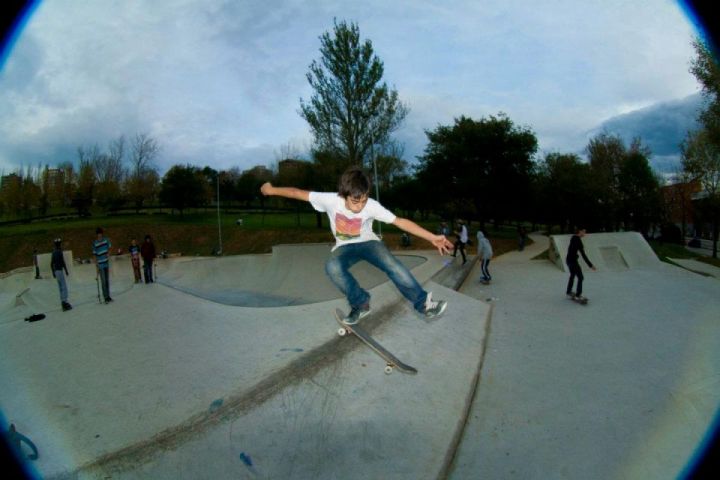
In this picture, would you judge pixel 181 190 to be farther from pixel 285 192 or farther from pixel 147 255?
pixel 285 192

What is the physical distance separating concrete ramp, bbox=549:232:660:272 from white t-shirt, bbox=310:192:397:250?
13.5m

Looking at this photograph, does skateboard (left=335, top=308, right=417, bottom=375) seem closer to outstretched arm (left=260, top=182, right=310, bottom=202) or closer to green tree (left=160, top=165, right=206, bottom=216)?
outstretched arm (left=260, top=182, right=310, bottom=202)

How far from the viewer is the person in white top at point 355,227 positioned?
3.72 m

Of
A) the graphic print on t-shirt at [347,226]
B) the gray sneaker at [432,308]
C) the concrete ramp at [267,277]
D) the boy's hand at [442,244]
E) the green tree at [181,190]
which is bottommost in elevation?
the concrete ramp at [267,277]

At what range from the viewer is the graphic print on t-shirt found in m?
3.81

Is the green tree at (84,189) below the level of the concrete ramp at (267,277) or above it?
above

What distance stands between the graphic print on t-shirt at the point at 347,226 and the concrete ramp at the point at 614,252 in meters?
13.6

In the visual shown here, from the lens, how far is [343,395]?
341cm

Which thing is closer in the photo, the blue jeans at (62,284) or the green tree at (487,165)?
the blue jeans at (62,284)

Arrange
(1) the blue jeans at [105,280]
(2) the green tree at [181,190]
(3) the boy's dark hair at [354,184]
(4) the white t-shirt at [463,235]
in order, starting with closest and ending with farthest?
1. (3) the boy's dark hair at [354,184]
2. (1) the blue jeans at [105,280]
3. (4) the white t-shirt at [463,235]
4. (2) the green tree at [181,190]

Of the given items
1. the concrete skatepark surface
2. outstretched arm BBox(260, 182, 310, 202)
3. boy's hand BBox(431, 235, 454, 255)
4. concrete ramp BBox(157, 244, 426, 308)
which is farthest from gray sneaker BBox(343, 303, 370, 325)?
concrete ramp BBox(157, 244, 426, 308)

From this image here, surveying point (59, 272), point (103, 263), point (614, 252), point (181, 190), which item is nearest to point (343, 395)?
point (103, 263)

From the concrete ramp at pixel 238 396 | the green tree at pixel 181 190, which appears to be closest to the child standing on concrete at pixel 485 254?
the concrete ramp at pixel 238 396

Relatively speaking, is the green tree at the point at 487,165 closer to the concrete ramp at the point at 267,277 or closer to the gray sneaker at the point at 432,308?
the concrete ramp at the point at 267,277
